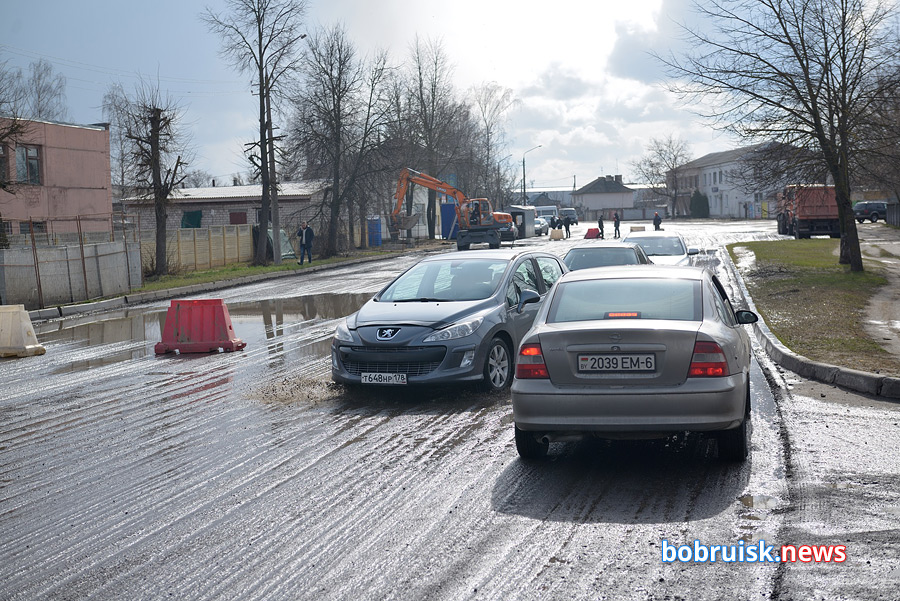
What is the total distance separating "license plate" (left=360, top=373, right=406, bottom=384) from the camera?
9500 millimetres

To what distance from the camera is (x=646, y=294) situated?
7.19 m

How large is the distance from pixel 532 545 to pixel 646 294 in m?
2.74

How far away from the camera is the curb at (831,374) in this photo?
924 cm

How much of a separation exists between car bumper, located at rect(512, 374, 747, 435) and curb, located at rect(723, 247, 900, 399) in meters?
3.49

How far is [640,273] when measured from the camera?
763cm

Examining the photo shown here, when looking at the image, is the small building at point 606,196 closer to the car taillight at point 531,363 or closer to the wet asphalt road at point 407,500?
the wet asphalt road at point 407,500

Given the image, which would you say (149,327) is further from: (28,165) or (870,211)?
(870,211)

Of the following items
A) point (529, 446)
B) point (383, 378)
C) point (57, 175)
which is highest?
point (57, 175)

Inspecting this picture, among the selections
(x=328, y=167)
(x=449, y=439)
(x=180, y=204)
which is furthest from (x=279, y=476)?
(x=180, y=204)

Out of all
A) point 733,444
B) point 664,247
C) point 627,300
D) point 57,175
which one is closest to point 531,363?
point 627,300

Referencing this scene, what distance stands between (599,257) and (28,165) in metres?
30.1

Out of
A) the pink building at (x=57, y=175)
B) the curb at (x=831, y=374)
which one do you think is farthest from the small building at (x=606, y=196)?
the curb at (x=831, y=374)

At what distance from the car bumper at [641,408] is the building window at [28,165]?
3675 cm

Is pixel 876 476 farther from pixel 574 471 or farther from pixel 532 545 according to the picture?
pixel 532 545
